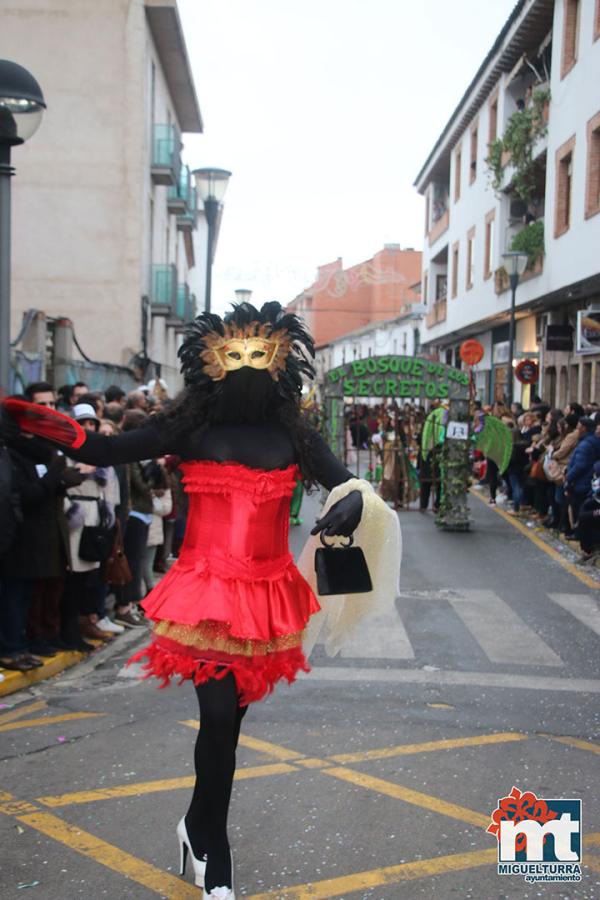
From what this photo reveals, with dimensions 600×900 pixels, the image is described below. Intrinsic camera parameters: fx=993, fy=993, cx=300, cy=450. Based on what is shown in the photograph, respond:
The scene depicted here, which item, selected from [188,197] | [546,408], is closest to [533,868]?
[546,408]

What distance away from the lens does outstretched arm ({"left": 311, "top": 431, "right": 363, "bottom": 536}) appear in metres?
3.63

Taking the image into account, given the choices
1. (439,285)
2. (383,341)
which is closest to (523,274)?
(439,285)

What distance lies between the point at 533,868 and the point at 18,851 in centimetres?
208

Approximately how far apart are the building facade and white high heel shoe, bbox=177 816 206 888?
51.1m

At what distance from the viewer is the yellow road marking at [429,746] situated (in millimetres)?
5211

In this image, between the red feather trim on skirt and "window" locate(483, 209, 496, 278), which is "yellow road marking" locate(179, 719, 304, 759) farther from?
"window" locate(483, 209, 496, 278)

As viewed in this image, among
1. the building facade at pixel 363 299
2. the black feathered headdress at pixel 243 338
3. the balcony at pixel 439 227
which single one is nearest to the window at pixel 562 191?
the balcony at pixel 439 227

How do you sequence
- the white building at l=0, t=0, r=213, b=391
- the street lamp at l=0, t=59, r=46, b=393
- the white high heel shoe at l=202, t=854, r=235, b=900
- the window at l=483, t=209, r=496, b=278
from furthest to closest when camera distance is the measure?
the window at l=483, t=209, r=496, b=278 → the white building at l=0, t=0, r=213, b=391 → the street lamp at l=0, t=59, r=46, b=393 → the white high heel shoe at l=202, t=854, r=235, b=900

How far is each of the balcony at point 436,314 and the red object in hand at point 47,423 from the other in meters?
35.8

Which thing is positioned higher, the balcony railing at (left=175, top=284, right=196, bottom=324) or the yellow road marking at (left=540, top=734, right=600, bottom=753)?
the balcony railing at (left=175, top=284, right=196, bottom=324)

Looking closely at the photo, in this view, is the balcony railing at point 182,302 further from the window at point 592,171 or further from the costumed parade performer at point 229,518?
the costumed parade performer at point 229,518

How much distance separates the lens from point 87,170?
2431 cm

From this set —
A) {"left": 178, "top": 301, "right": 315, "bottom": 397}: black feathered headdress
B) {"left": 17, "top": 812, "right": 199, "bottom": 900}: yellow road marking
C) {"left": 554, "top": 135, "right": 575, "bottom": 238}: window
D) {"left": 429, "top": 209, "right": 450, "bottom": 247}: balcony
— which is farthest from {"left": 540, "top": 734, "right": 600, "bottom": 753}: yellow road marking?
{"left": 429, "top": 209, "right": 450, "bottom": 247}: balcony

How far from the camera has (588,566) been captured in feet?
40.9
